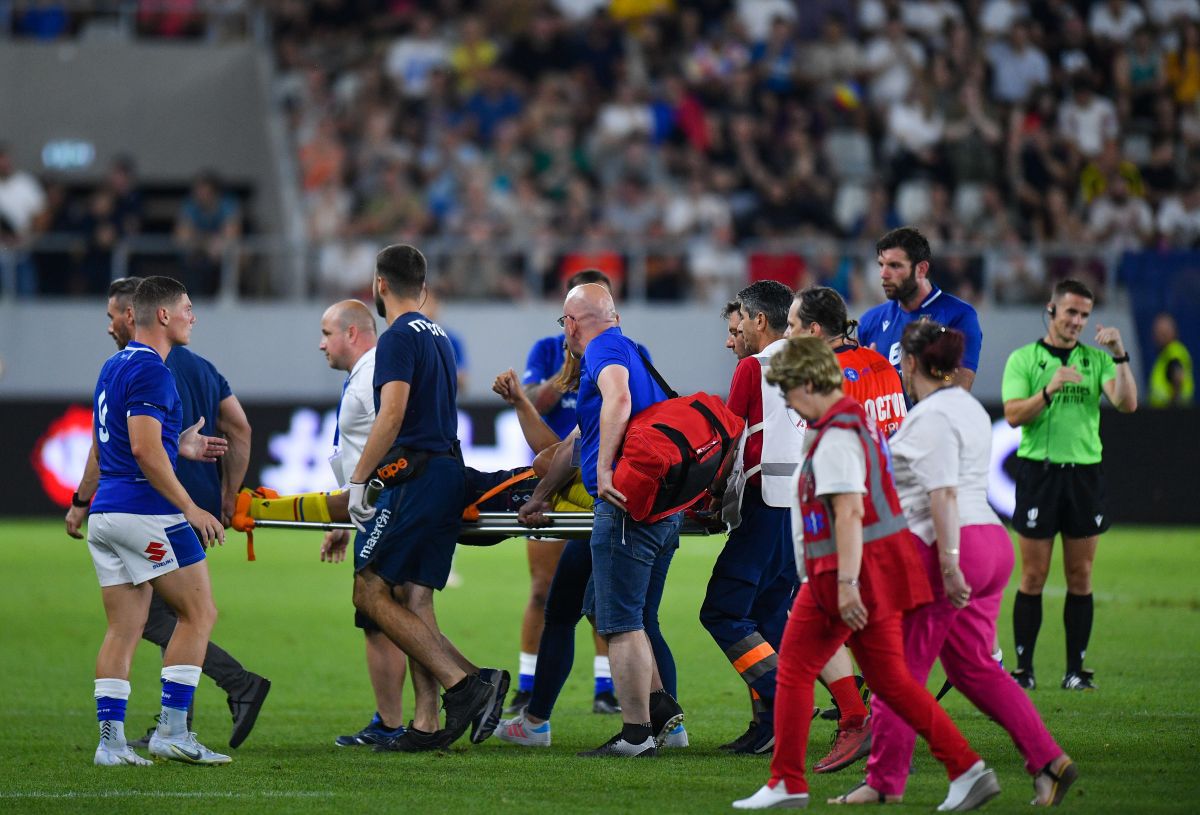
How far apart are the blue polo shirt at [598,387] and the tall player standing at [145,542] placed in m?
1.69

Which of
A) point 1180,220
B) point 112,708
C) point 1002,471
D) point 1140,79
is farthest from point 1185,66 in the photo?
point 112,708

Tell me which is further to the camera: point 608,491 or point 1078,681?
point 1078,681

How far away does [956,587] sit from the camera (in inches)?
249

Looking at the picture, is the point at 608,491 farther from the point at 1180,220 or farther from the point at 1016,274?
the point at 1180,220

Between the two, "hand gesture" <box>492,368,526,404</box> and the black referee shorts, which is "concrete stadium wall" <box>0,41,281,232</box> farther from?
"hand gesture" <box>492,368,526,404</box>

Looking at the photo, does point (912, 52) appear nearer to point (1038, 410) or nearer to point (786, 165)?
point (786, 165)

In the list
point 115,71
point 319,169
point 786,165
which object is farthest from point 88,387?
point 786,165

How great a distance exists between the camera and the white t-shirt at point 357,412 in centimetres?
820

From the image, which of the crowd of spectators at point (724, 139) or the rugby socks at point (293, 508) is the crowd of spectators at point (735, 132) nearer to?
the crowd of spectators at point (724, 139)

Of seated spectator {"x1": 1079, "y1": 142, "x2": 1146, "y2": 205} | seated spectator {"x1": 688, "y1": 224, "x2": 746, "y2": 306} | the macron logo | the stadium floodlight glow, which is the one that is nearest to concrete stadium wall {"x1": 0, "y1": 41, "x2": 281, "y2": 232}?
seated spectator {"x1": 688, "y1": 224, "x2": 746, "y2": 306}

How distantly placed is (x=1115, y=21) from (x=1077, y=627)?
1755 centimetres

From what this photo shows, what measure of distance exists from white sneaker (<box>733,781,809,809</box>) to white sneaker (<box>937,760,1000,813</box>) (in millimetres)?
523

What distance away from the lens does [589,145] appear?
23.2 m

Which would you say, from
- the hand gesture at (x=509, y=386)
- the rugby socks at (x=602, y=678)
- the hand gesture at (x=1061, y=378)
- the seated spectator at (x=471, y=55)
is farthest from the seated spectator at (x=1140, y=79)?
the hand gesture at (x=509, y=386)
